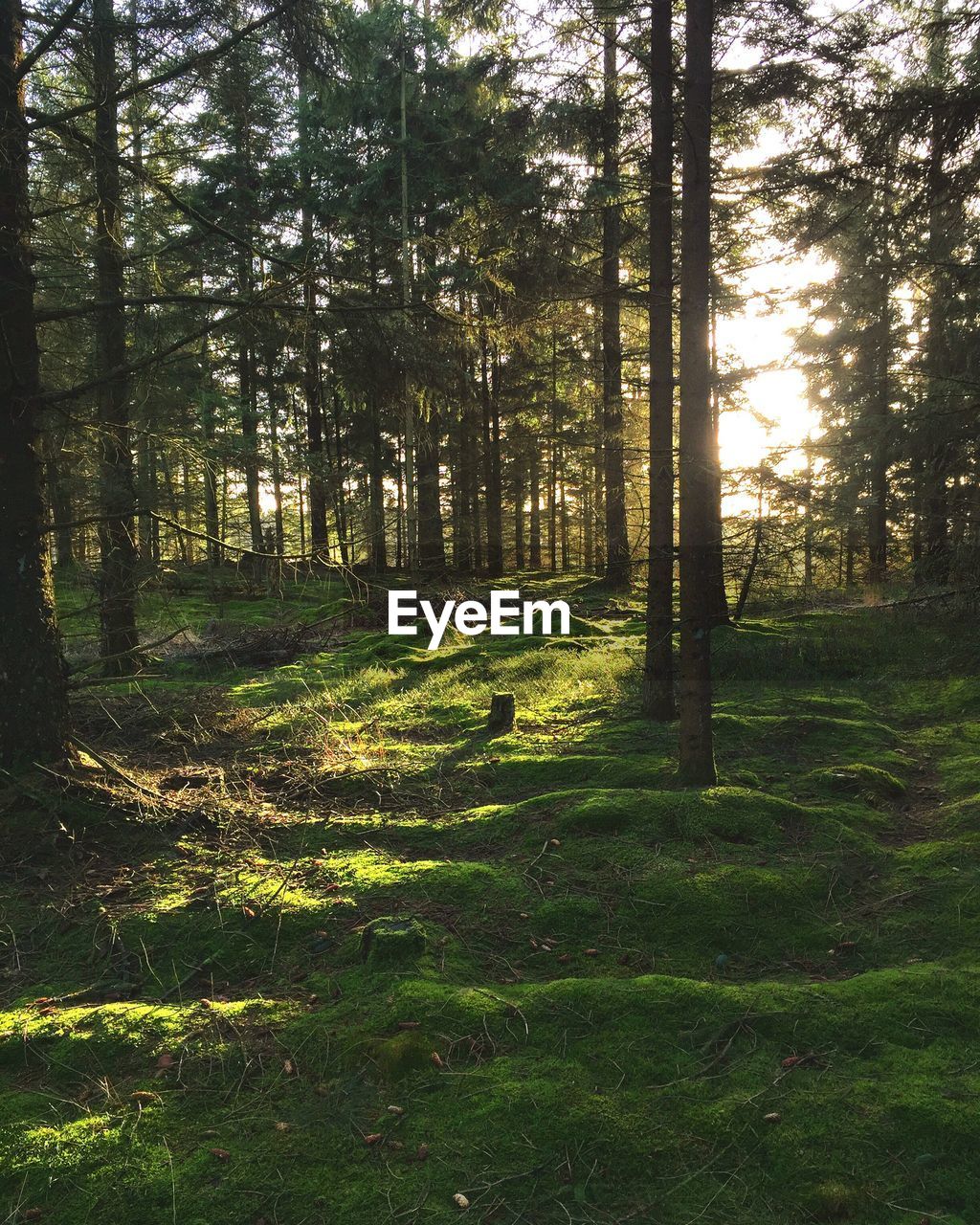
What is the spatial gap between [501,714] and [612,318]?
10645 millimetres

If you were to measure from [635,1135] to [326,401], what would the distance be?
2530 centimetres

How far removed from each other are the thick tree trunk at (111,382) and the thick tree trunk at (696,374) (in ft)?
12.3

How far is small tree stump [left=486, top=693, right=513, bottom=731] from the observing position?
26.3 ft

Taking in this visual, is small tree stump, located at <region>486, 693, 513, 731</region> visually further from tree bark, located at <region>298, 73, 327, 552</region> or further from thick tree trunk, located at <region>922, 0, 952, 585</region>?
thick tree trunk, located at <region>922, 0, 952, 585</region>

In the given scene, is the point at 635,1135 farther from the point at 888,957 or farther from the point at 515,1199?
the point at 888,957

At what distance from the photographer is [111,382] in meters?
5.61

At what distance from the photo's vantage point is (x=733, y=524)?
721 centimetres

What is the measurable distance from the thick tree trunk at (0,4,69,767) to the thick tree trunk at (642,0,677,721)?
184 inches

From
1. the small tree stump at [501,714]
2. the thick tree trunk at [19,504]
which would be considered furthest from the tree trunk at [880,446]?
the thick tree trunk at [19,504]

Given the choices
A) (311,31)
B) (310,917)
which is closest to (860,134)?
(311,31)

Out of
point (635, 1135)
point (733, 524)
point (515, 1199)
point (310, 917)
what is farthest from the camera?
point (733, 524)

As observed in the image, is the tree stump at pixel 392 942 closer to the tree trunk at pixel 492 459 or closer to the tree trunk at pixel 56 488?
the tree trunk at pixel 56 488

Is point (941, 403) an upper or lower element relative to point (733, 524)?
upper

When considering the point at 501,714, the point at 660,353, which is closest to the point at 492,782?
the point at 501,714
